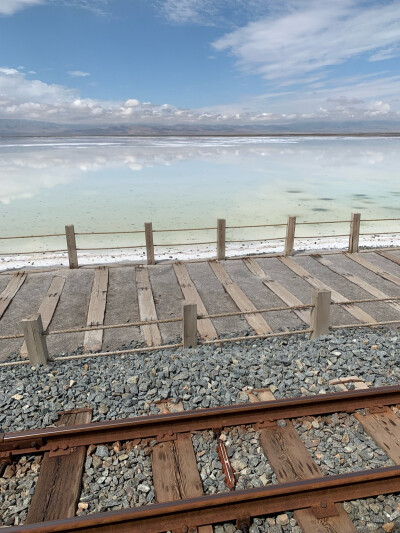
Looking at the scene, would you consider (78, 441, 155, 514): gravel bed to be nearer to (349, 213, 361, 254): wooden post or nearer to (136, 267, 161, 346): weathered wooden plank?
(136, 267, 161, 346): weathered wooden plank

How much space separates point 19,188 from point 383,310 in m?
26.3

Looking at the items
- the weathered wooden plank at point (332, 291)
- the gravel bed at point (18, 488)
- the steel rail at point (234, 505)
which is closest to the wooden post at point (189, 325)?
the weathered wooden plank at point (332, 291)

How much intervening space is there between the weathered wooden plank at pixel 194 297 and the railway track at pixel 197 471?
7.02 ft

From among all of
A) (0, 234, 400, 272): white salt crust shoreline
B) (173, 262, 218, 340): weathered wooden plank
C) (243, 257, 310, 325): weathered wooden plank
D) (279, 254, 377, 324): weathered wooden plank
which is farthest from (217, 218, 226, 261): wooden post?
(279, 254, 377, 324): weathered wooden plank

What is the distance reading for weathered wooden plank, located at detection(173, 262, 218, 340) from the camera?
7.47m

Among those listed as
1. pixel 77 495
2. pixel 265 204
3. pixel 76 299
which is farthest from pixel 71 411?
pixel 265 204

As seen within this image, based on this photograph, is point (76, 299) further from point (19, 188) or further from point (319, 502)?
point (19, 188)

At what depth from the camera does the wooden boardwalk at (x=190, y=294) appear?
7574 mm

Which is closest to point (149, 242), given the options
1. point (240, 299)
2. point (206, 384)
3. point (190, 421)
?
point (240, 299)

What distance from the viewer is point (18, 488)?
3.96 meters

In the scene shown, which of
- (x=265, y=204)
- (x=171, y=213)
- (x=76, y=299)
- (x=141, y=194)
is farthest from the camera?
(x=141, y=194)

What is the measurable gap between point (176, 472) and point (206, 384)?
4.95 ft

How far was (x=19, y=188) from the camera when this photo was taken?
2789cm

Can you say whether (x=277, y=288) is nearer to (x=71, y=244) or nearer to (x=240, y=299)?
(x=240, y=299)
